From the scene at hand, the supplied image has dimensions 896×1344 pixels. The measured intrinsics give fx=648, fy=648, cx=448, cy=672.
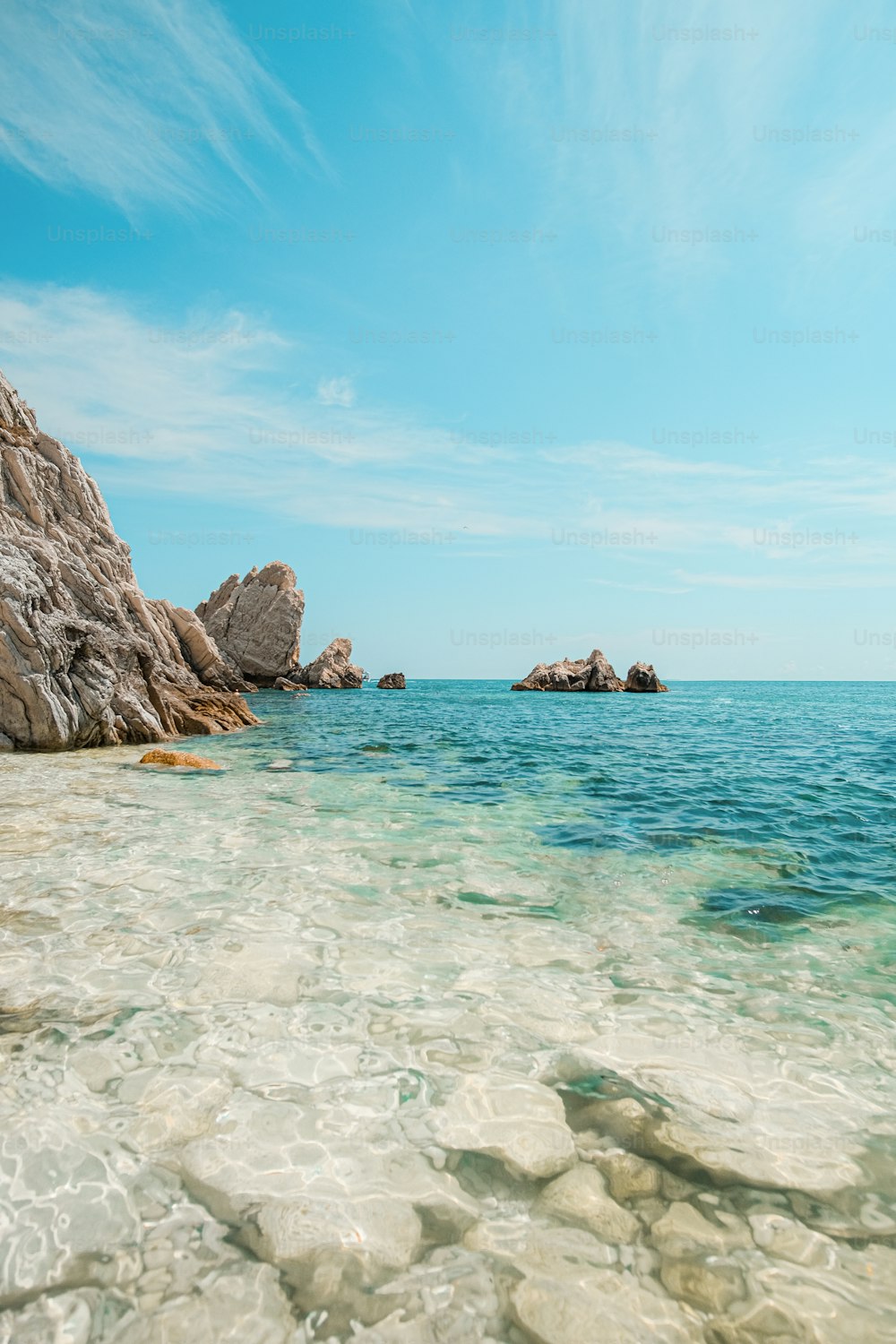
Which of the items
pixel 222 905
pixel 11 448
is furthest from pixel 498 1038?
pixel 11 448

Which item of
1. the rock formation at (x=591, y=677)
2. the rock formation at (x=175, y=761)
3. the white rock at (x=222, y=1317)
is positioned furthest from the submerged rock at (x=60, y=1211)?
the rock formation at (x=591, y=677)

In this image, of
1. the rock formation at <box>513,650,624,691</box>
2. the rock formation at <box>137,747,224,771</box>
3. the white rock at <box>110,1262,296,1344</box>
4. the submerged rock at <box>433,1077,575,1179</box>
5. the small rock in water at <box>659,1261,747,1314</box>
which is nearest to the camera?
the white rock at <box>110,1262,296,1344</box>

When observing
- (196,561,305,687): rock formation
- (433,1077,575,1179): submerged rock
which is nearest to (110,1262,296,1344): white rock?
(433,1077,575,1179): submerged rock

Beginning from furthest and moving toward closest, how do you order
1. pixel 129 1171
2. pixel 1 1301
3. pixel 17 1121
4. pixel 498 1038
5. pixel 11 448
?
pixel 11 448
pixel 498 1038
pixel 17 1121
pixel 129 1171
pixel 1 1301

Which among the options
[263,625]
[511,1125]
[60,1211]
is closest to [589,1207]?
[511,1125]

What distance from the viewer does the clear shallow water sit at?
9.30 feet

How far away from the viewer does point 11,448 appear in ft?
85.7

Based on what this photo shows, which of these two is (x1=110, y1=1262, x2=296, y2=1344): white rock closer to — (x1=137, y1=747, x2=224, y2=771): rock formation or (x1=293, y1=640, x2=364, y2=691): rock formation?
(x1=137, y1=747, x2=224, y2=771): rock formation

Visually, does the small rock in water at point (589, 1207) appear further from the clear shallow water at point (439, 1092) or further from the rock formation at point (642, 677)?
the rock formation at point (642, 677)

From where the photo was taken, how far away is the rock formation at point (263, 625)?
8906 cm

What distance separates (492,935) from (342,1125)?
325 centimetres

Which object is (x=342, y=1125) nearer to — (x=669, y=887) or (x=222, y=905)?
(x=222, y=905)

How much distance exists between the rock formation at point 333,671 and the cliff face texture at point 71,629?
230ft

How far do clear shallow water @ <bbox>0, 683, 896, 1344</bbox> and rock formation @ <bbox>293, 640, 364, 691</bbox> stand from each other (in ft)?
308
